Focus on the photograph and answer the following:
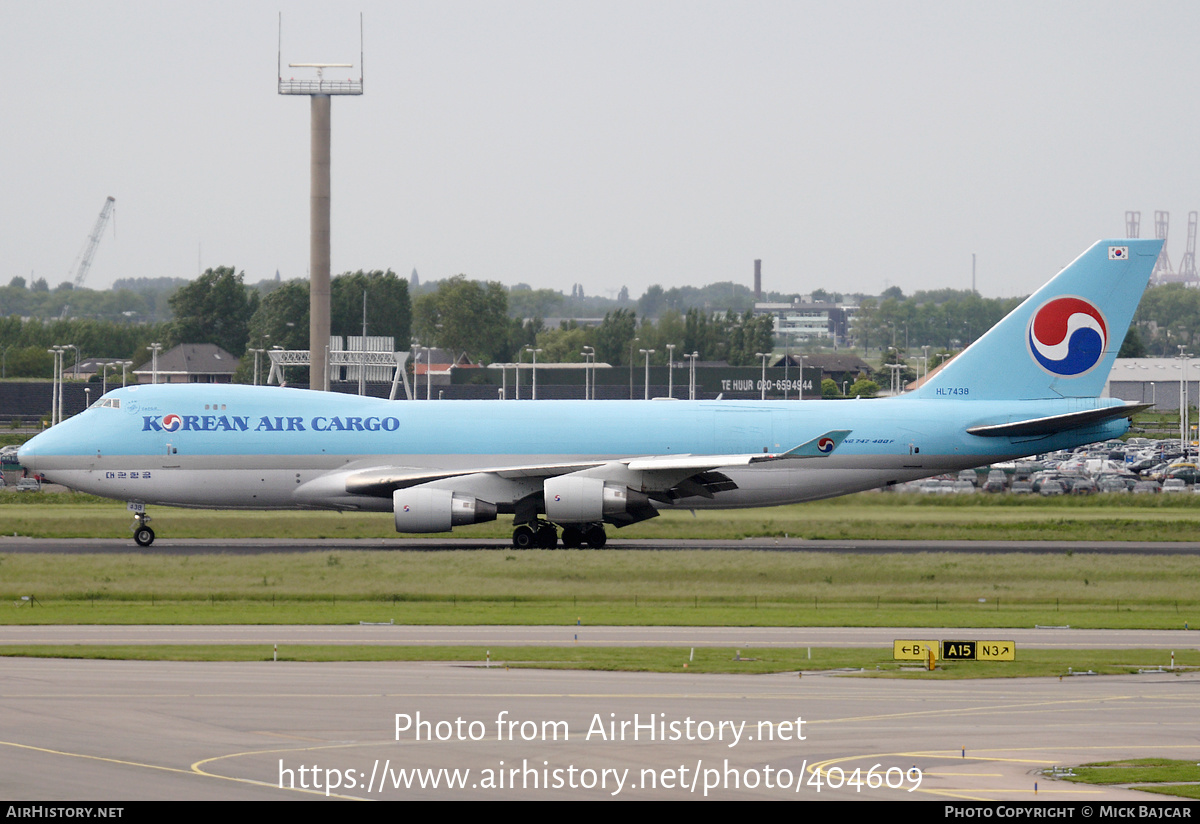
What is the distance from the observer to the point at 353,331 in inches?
6762

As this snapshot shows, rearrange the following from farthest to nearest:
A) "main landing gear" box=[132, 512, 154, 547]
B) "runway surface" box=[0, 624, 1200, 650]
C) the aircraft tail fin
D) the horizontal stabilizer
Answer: the aircraft tail fin
"main landing gear" box=[132, 512, 154, 547]
the horizontal stabilizer
"runway surface" box=[0, 624, 1200, 650]

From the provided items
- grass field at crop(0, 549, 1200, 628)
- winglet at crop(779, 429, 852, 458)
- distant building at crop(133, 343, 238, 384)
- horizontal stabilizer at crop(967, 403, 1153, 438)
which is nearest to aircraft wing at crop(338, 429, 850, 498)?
winglet at crop(779, 429, 852, 458)

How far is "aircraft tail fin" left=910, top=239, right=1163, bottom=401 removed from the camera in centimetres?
4641

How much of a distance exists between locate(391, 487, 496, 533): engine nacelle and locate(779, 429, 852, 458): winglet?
991 centimetres

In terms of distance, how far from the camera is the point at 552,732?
59.4ft

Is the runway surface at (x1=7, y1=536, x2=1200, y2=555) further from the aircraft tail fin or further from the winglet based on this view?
the aircraft tail fin

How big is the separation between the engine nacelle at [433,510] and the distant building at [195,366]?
335 feet

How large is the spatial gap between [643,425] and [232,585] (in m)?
15.1

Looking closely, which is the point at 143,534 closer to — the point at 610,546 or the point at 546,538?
the point at 546,538

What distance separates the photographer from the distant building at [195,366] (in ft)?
464

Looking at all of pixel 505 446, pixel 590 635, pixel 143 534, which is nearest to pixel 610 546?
pixel 505 446

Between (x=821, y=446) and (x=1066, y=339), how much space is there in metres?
10.3
